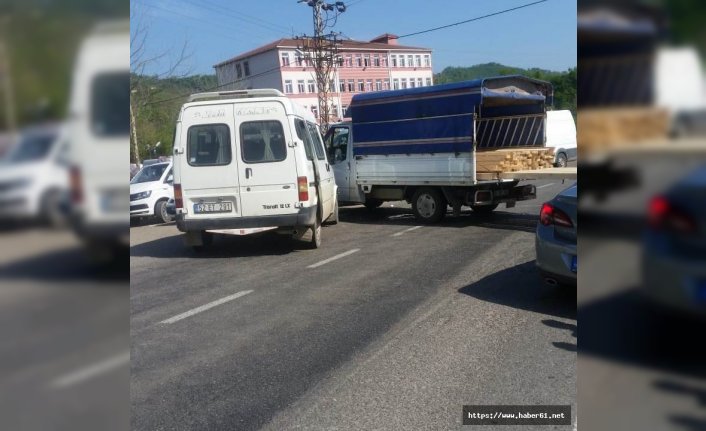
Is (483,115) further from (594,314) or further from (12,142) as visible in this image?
(12,142)

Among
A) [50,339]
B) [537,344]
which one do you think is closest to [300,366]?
[537,344]

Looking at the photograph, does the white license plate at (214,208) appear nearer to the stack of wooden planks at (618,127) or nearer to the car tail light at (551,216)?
the car tail light at (551,216)

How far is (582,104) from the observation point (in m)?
1.17

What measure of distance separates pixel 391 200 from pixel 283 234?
16.0ft

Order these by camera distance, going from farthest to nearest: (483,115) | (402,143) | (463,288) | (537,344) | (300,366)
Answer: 1. (402,143)
2. (483,115)
3. (463,288)
4. (300,366)
5. (537,344)

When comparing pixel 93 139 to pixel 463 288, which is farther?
pixel 463 288

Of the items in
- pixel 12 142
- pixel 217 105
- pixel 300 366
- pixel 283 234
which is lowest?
pixel 300 366

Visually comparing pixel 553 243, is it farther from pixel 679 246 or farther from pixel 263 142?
Answer: pixel 263 142

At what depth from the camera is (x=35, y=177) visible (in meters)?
1.06

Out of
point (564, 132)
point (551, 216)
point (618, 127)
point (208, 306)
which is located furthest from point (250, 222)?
point (618, 127)

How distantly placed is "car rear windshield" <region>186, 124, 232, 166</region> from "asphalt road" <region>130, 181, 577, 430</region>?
1.73ft

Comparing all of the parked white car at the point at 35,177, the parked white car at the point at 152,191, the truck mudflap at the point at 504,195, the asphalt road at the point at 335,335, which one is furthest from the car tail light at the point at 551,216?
the truck mudflap at the point at 504,195

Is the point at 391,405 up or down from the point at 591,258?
down

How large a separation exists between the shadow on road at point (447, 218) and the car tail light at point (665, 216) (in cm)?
491
